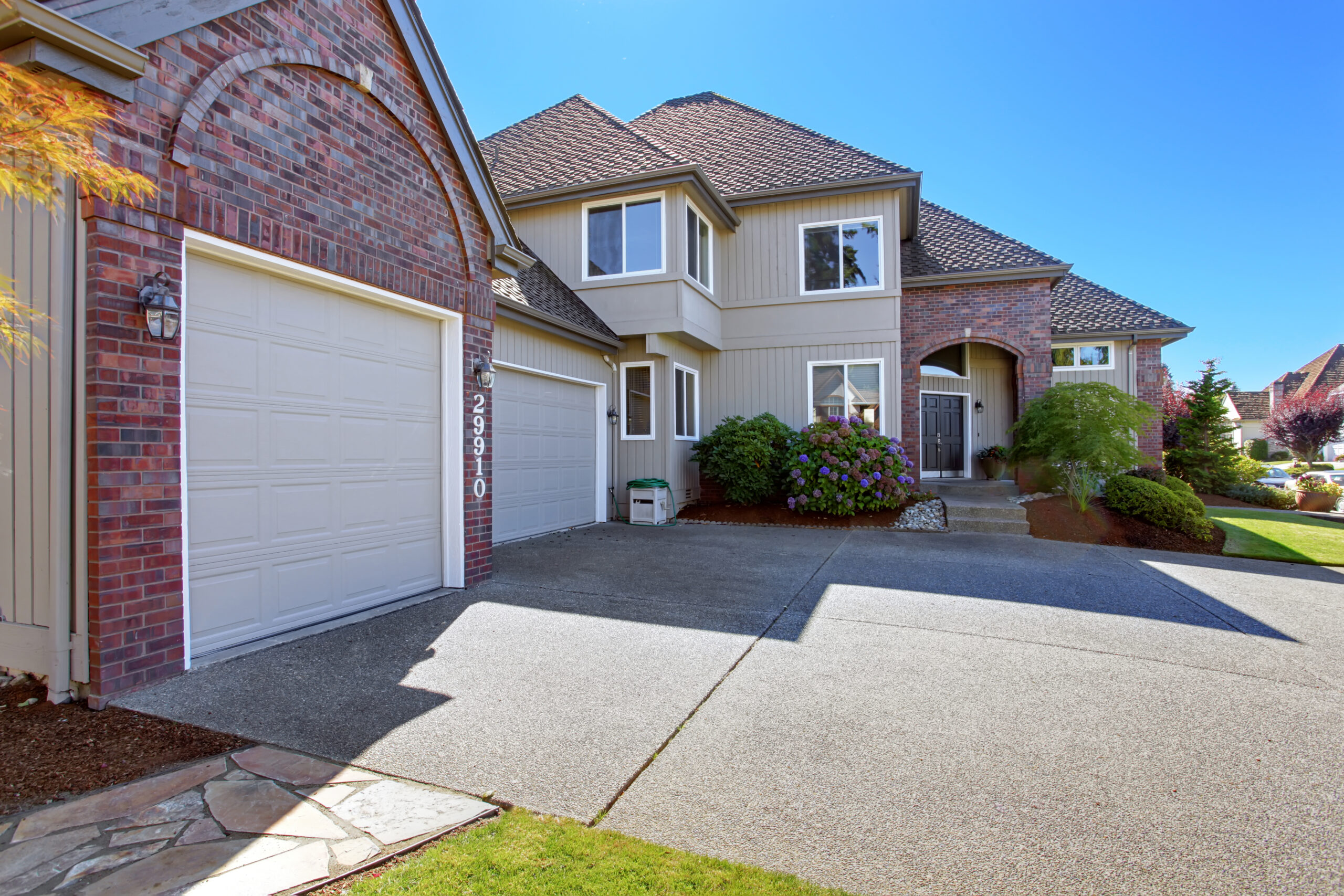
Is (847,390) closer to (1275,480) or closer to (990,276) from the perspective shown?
(990,276)

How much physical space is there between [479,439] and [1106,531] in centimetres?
912

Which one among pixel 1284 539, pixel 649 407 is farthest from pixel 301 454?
pixel 1284 539

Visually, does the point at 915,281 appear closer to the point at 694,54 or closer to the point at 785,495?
the point at 785,495

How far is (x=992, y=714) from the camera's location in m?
3.40

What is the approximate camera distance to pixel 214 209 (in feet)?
12.7

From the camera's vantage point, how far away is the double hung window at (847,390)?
467 inches

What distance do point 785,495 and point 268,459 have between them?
851 cm

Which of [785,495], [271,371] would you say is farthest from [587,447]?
[271,371]

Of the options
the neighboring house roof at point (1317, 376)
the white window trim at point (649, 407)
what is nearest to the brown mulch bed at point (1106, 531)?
the white window trim at point (649, 407)

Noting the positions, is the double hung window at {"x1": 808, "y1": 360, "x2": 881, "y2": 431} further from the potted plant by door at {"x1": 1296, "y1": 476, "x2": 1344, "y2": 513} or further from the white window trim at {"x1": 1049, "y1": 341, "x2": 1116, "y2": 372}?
the potted plant by door at {"x1": 1296, "y1": 476, "x2": 1344, "y2": 513}

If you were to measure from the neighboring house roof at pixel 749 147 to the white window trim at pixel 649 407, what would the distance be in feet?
12.8

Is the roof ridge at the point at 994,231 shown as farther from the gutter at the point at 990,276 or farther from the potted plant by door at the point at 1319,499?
the potted plant by door at the point at 1319,499

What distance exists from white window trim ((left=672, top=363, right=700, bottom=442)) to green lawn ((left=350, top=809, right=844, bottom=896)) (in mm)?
9133

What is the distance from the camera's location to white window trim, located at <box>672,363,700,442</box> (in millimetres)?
11336
